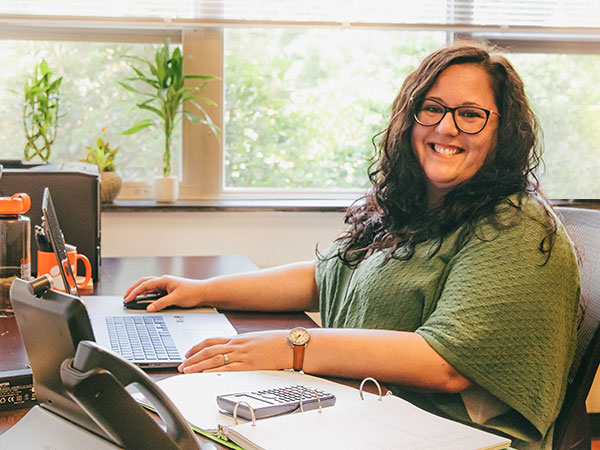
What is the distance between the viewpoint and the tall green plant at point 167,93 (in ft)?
9.31

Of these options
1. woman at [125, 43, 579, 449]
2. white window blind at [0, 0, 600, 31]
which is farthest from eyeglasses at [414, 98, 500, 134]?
white window blind at [0, 0, 600, 31]

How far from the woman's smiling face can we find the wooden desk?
0.42m

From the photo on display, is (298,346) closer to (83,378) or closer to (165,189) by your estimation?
(83,378)

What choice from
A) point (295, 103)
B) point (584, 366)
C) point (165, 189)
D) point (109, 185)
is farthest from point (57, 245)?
point (295, 103)

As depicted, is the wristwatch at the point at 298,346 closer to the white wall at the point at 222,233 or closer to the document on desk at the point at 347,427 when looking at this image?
the document on desk at the point at 347,427

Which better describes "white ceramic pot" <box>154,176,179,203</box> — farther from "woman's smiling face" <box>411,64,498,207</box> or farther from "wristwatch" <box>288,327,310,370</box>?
"wristwatch" <box>288,327,310,370</box>

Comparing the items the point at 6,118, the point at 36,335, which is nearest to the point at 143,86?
the point at 6,118

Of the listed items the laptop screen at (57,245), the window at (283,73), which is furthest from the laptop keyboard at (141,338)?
the window at (283,73)

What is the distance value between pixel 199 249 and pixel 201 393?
1.93 meters

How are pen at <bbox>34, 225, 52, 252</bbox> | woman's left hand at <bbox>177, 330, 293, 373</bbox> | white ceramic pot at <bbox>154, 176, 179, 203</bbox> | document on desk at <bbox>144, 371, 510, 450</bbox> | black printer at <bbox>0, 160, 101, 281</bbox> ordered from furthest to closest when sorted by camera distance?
white ceramic pot at <bbox>154, 176, 179, 203</bbox> < black printer at <bbox>0, 160, 101, 281</bbox> < pen at <bbox>34, 225, 52, 252</bbox> < woman's left hand at <bbox>177, 330, 293, 373</bbox> < document on desk at <bbox>144, 371, 510, 450</bbox>

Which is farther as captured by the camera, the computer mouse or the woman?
the computer mouse

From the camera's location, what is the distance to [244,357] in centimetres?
117

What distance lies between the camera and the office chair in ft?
4.02

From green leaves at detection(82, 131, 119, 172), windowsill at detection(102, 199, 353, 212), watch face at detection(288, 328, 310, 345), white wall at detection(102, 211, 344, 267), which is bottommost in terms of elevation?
white wall at detection(102, 211, 344, 267)
